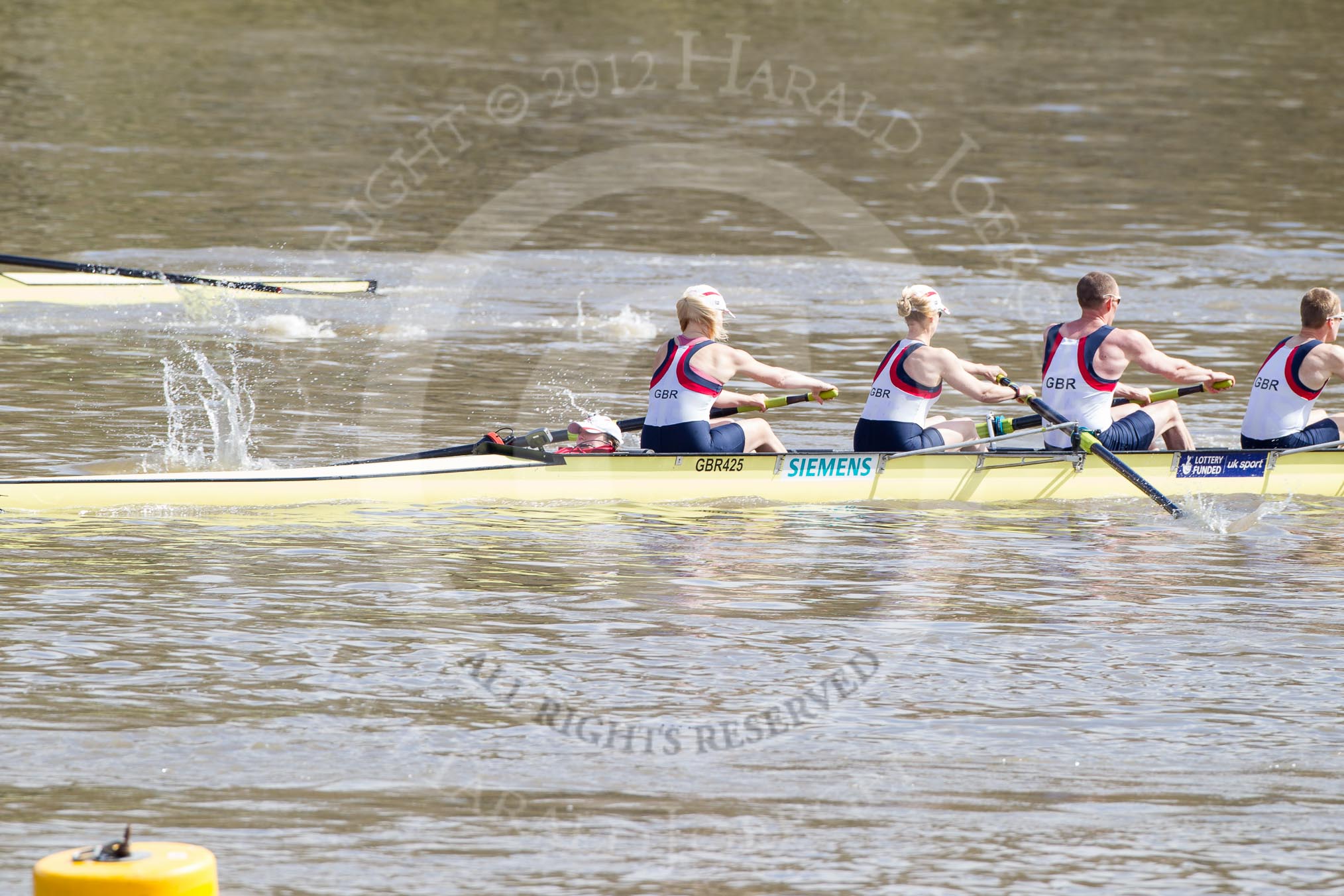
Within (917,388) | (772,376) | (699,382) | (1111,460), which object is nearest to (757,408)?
(772,376)

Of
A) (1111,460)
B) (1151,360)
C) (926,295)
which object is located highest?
(926,295)

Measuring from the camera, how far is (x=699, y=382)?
1254cm

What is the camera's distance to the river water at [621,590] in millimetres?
7262

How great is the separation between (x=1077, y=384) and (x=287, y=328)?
9.08 meters

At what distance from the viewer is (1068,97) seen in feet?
132

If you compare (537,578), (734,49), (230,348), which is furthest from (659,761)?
(734,49)

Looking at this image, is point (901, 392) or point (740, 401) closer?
point (901, 392)

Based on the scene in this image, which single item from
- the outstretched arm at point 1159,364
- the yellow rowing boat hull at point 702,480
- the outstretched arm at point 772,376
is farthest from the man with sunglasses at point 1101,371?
the outstretched arm at point 772,376

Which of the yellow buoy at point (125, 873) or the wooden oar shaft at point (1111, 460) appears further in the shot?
the wooden oar shaft at point (1111, 460)

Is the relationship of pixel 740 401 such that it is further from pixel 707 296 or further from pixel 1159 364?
pixel 1159 364

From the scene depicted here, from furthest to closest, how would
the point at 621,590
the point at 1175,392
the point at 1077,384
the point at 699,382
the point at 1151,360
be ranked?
the point at 1175,392 < the point at 1077,384 < the point at 1151,360 < the point at 699,382 < the point at 621,590

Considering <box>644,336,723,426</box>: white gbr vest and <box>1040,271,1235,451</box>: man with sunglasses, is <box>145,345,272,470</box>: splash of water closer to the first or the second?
<box>644,336,723,426</box>: white gbr vest

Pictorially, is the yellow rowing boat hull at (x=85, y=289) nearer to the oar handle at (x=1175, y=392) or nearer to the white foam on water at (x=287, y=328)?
the white foam on water at (x=287, y=328)

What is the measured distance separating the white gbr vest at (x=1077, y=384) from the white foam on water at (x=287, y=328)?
8.36 meters
